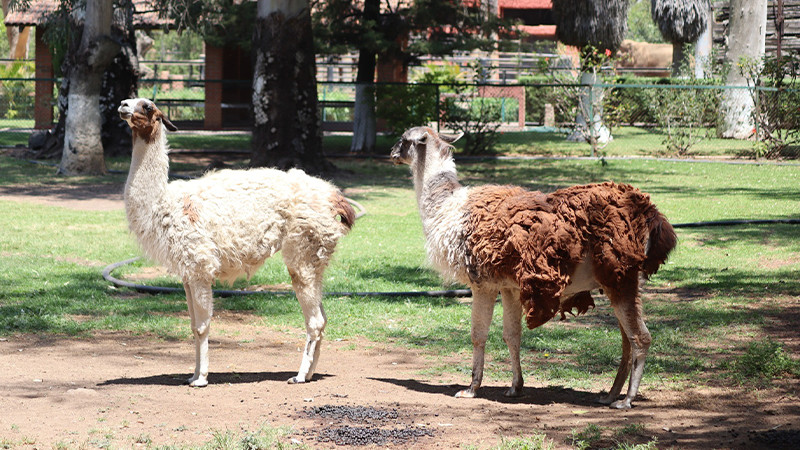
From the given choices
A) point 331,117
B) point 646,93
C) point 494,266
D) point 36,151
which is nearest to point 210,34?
point 36,151

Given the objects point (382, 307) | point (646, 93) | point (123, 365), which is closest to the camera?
point (123, 365)

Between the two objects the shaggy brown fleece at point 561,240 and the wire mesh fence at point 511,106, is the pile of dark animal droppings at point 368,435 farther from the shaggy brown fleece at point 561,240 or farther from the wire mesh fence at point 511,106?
the wire mesh fence at point 511,106

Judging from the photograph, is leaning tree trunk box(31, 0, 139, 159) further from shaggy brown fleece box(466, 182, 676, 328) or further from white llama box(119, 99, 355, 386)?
shaggy brown fleece box(466, 182, 676, 328)

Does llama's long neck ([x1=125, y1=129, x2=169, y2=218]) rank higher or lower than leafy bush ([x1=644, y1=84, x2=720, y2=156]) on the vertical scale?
lower

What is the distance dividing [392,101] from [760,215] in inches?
481

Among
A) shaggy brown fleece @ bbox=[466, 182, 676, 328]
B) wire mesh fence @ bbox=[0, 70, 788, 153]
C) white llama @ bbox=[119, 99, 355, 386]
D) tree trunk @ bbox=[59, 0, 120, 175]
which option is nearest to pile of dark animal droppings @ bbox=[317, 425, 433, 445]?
shaggy brown fleece @ bbox=[466, 182, 676, 328]

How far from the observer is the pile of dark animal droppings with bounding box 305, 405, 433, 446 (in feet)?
18.1

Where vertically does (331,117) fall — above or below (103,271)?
above

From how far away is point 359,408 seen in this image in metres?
6.21

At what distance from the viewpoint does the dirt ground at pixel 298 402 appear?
560 cm

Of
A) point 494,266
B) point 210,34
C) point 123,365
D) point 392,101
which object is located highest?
point 210,34

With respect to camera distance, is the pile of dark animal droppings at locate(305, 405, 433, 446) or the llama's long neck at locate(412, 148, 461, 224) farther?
the llama's long neck at locate(412, 148, 461, 224)

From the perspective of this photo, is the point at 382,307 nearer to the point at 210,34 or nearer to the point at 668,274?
the point at 668,274

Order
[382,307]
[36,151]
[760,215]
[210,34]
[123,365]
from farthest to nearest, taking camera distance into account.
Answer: [210,34] → [36,151] → [760,215] → [382,307] → [123,365]
